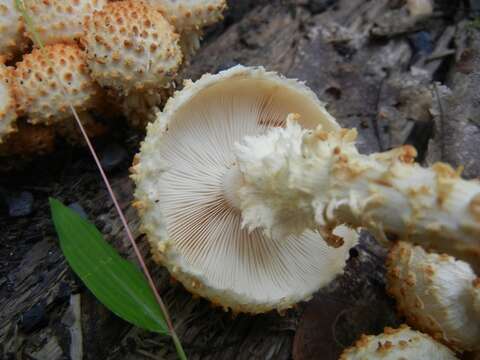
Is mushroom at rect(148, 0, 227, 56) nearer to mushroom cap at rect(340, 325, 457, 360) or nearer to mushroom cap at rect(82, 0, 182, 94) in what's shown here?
mushroom cap at rect(82, 0, 182, 94)

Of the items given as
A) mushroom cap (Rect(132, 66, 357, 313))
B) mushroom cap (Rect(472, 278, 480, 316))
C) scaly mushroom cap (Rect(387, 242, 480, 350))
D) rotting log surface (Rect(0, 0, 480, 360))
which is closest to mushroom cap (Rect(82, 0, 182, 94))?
mushroom cap (Rect(132, 66, 357, 313))

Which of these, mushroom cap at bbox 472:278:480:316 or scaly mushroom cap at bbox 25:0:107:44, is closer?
mushroom cap at bbox 472:278:480:316

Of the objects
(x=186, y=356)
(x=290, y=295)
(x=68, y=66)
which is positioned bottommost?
(x=186, y=356)

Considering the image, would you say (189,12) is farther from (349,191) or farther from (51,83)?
(349,191)

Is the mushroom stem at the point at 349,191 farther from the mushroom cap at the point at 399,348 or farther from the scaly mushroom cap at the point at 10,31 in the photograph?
the scaly mushroom cap at the point at 10,31

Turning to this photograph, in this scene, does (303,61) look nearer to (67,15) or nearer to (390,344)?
(67,15)

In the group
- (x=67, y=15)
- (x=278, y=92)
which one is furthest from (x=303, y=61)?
(x=67, y=15)
